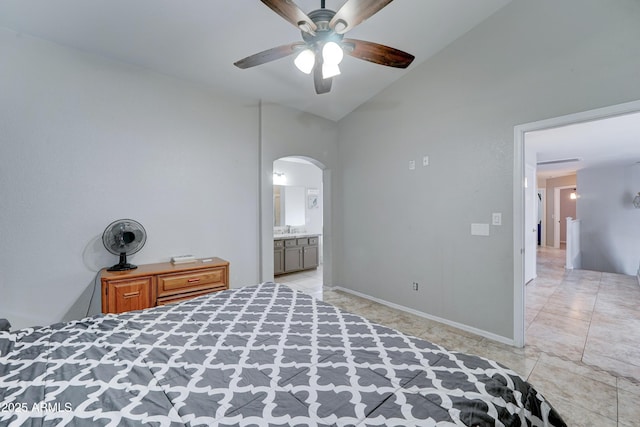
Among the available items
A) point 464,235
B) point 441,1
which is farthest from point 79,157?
point 464,235

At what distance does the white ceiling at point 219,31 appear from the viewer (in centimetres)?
209

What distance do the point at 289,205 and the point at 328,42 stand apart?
174 inches

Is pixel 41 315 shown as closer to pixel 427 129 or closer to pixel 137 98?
pixel 137 98

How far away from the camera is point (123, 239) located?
8.16 feet

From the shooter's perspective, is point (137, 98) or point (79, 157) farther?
point (137, 98)

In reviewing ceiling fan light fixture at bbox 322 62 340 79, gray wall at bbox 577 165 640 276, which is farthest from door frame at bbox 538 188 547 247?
ceiling fan light fixture at bbox 322 62 340 79

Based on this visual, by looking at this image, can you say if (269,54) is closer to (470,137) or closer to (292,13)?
(292,13)

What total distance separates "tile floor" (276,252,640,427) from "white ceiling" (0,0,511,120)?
3.07 metres

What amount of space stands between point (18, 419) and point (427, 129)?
12.2 feet

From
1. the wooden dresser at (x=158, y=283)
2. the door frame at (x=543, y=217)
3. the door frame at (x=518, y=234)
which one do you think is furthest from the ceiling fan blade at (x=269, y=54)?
the door frame at (x=543, y=217)

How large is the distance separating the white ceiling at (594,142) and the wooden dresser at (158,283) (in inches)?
153

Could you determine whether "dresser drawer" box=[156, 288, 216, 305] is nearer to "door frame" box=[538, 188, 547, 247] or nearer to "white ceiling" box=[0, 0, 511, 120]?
"white ceiling" box=[0, 0, 511, 120]

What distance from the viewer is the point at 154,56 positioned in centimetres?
262

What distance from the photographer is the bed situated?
885 millimetres
